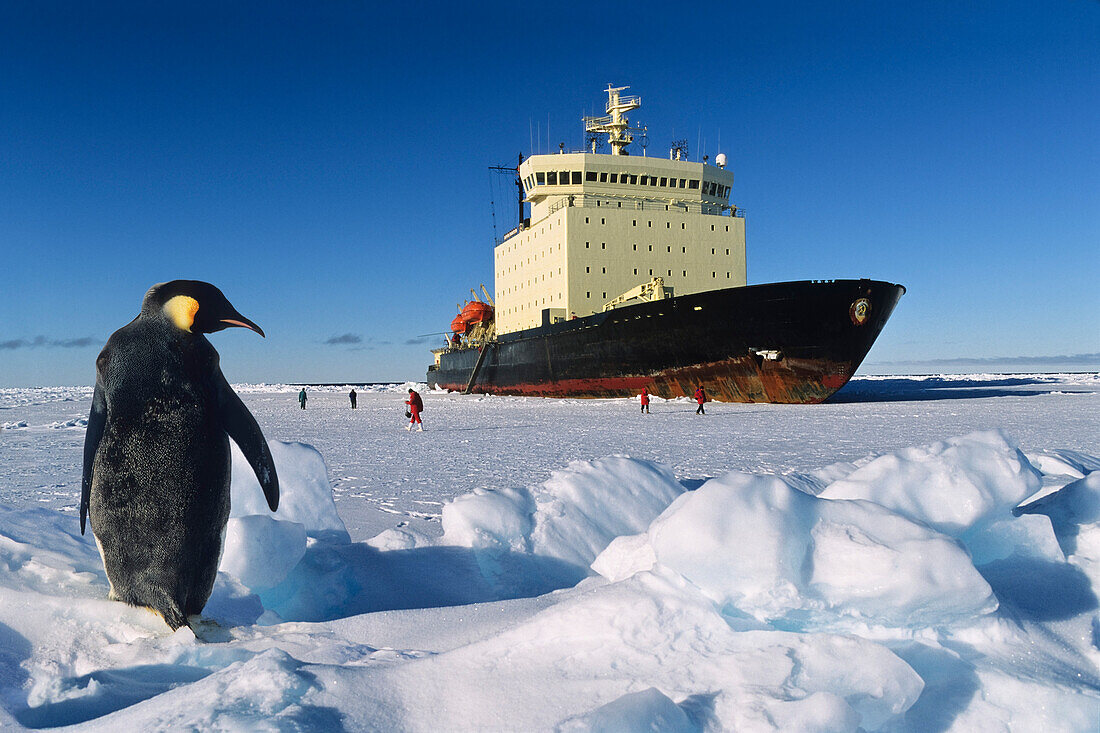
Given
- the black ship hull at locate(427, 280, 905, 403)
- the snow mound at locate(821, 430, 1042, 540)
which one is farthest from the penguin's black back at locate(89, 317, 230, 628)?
the black ship hull at locate(427, 280, 905, 403)

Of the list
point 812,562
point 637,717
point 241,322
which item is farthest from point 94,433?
point 812,562

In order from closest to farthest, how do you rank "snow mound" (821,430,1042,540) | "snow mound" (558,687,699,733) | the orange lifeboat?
"snow mound" (558,687,699,733) < "snow mound" (821,430,1042,540) < the orange lifeboat

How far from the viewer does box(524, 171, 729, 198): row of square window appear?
890 inches

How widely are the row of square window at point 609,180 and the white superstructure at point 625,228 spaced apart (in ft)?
0.11

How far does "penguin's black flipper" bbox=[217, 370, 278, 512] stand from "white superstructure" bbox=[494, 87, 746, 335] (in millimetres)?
19476

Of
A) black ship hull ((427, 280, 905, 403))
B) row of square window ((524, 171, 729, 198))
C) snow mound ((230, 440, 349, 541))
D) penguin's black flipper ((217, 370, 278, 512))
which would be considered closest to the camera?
penguin's black flipper ((217, 370, 278, 512))

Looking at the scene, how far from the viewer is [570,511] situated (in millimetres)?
3250

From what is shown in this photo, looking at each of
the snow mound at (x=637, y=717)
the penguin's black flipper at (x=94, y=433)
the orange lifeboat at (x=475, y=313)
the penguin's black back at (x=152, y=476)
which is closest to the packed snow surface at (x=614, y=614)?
the snow mound at (x=637, y=717)

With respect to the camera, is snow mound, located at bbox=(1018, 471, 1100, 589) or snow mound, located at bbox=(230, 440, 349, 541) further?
snow mound, located at bbox=(230, 440, 349, 541)

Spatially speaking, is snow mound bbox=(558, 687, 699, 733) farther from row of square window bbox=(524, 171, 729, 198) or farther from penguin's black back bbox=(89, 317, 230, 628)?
row of square window bbox=(524, 171, 729, 198)

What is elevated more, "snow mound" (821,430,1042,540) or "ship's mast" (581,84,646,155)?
"ship's mast" (581,84,646,155)

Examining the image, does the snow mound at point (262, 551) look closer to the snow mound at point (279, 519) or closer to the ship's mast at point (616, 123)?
the snow mound at point (279, 519)

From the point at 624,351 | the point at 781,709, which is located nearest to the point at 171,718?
the point at 781,709

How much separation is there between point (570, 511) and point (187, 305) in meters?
1.94
